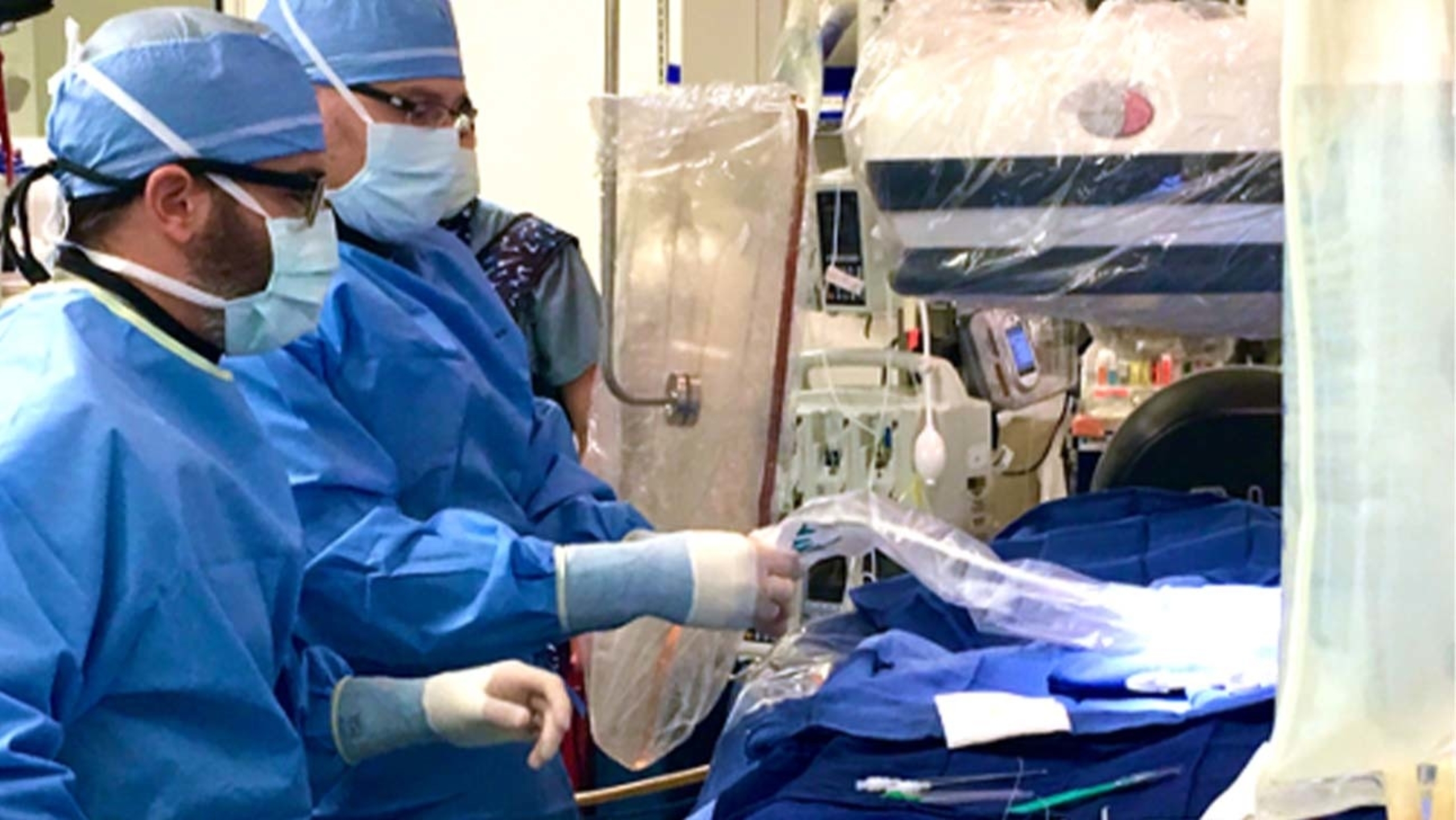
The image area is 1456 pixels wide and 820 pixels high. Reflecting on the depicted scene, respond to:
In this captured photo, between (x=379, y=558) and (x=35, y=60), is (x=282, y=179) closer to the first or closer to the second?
(x=379, y=558)

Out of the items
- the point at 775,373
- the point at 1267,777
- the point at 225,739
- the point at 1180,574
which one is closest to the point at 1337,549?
the point at 1267,777

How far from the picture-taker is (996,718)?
1.24 metres

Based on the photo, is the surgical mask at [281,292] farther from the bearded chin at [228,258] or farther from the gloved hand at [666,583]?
the gloved hand at [666,583]

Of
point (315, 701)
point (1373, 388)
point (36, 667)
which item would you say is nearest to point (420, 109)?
point (315, 701)

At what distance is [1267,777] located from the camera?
0.72m

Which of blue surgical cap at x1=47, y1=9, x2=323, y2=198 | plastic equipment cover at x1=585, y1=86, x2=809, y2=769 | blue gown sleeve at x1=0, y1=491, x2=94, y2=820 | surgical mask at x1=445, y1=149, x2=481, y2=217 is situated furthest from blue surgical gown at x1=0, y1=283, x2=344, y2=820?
plastic equipment cover at x1=585, y1=86, x2=809, y2=769

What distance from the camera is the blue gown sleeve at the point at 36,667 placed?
0.99m

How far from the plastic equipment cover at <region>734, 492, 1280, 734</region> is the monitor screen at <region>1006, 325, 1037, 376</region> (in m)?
1.22

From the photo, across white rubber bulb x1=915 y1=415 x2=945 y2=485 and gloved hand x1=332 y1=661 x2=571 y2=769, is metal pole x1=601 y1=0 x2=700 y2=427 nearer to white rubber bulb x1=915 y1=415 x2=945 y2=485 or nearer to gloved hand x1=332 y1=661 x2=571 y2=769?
white rubber bulb x1=915 y1=415 x2=945 y2=485

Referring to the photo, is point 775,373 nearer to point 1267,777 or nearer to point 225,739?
point 225,739

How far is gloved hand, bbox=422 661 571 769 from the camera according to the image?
137cm

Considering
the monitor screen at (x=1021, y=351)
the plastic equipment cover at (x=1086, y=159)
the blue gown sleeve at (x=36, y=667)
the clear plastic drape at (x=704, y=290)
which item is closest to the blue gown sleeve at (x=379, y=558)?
the blue gown sleeve at (x=36, y=667)

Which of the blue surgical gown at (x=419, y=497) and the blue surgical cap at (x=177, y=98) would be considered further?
the blue surgical gown at (x=419, y=497)

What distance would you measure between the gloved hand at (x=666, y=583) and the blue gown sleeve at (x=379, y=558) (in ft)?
0.08
